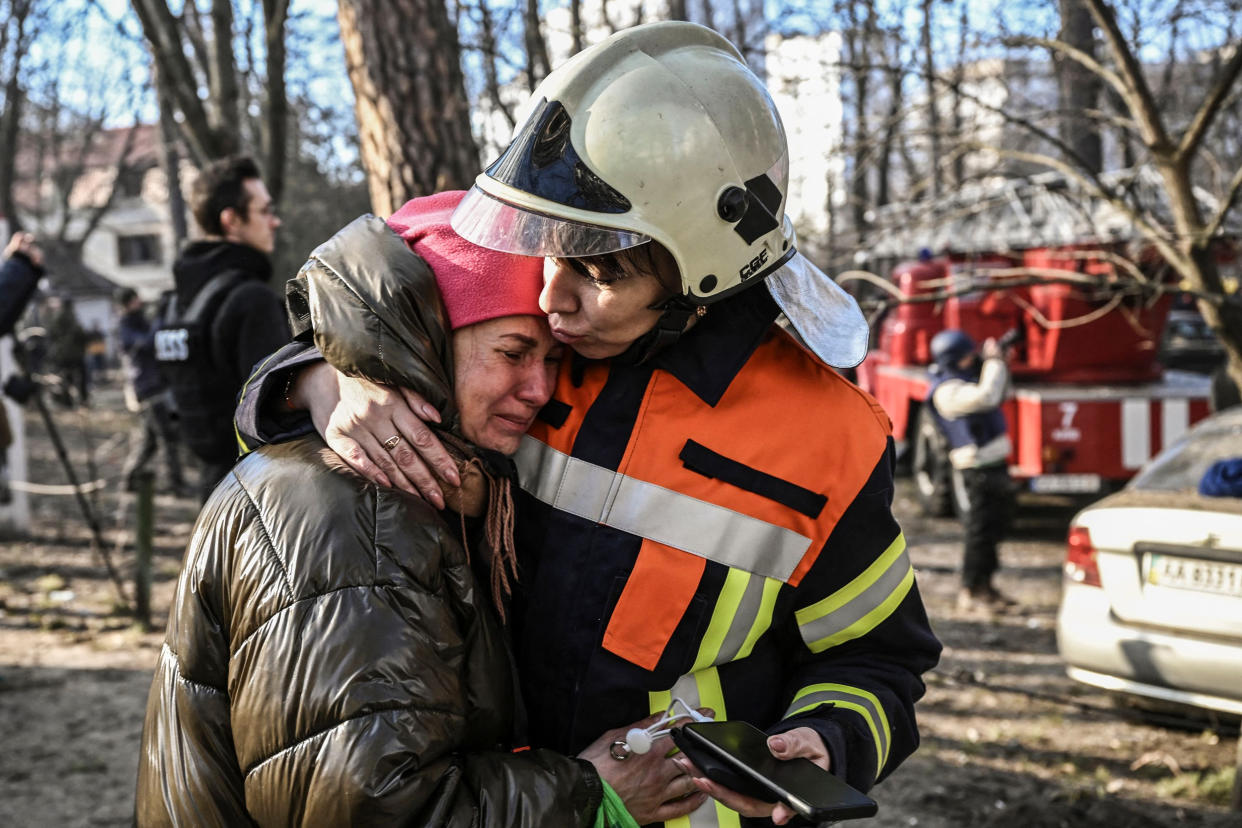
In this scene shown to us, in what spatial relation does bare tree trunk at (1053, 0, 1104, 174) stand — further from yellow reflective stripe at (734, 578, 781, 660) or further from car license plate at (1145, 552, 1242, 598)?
yellow reflective stripe at (734, 578, 781, 660)

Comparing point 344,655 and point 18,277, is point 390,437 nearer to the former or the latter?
point 344,655

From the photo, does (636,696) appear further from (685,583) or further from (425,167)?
(425,167)

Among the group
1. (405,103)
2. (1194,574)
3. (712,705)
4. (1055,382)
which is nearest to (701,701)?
(712,705)

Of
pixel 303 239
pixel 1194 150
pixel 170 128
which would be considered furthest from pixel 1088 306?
pixel 303 239

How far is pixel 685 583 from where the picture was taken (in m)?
1.69

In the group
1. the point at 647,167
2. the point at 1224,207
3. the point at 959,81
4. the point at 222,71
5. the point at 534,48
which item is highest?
the point at 534,48

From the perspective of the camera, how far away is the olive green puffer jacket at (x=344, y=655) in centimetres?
138

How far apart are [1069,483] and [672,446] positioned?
7.36 metres

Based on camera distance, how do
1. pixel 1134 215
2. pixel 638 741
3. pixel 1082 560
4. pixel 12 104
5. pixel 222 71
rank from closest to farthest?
pixel 638 741 → pixel 1134 215 → pixel 1082 560 → pixel 222 71 → pixel 12 104

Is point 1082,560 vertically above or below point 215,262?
below

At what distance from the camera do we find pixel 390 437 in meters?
1.55

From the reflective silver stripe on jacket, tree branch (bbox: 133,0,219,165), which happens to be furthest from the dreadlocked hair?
tree branch (bbox: 133,0,219,165)

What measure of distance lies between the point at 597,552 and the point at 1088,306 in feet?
28.2

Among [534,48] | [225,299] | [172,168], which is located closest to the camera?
[225,299]
